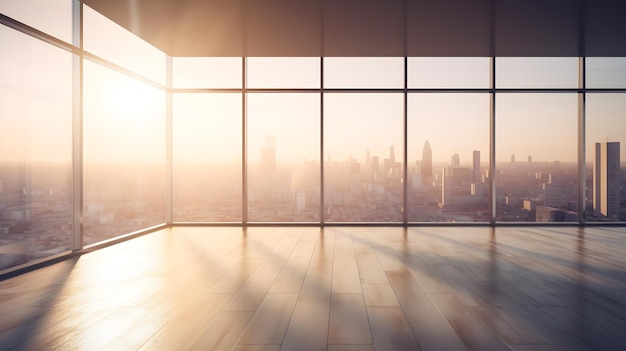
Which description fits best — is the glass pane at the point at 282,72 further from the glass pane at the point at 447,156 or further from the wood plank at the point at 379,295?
the wood plank at the point at 379,295

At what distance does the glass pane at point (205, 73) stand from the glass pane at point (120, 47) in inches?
10.8

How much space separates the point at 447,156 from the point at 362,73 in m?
1.99

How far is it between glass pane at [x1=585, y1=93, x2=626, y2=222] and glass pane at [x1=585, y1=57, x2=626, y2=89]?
0.18m

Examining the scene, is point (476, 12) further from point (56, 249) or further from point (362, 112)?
point (56, 249)

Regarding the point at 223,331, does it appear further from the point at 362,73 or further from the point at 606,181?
the point at 606,181

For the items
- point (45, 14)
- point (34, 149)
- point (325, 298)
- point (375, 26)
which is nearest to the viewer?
point (325, 298)

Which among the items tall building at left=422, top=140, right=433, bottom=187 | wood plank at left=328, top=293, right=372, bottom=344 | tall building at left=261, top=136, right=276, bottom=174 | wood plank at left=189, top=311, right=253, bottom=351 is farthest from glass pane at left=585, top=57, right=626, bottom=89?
wood plank at left=189, top=311, right=253, bottom=351

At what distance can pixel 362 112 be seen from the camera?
6340 mm

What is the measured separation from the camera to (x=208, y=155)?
648 centimetres

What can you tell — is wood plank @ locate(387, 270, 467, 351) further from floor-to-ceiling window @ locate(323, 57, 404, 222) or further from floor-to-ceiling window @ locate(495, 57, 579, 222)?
floor-to-ceiling window @ locate(495, 57, 579, 222)

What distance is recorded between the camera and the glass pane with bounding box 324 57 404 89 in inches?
247

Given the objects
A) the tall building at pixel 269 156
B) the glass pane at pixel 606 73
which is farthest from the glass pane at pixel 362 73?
the glass pane at pixel 606 73

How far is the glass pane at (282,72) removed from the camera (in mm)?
6316

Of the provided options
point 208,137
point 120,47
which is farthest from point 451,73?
point 120,47
